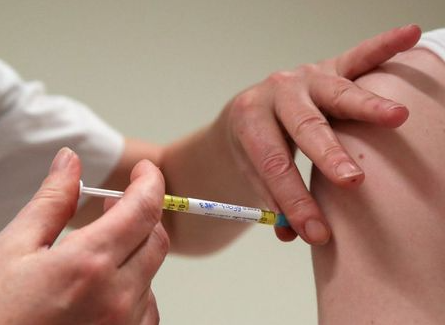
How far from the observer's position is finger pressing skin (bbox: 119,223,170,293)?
0.48 metres

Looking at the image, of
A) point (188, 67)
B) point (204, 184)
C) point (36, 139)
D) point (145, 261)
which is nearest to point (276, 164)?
point (145, 261)

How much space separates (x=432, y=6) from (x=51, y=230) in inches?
65.5

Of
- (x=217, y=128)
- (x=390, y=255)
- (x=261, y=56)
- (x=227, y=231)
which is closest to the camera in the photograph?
(x=390, y=255)

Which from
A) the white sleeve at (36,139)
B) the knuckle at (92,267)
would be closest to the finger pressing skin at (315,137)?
the knuckle at (92,267)

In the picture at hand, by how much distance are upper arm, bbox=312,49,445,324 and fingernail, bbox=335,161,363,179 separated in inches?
1.6

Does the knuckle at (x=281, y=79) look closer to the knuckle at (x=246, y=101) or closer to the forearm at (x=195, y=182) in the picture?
the knuckle at (x=246, y=101)

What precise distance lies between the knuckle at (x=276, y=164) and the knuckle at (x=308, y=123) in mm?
31

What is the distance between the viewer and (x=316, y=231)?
595mm

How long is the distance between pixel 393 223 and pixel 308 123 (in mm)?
146

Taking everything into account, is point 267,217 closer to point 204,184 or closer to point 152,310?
point 152,310

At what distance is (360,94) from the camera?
59cm

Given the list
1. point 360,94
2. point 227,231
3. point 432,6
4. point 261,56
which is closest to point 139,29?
point 261,56

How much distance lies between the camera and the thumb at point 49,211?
451 mm

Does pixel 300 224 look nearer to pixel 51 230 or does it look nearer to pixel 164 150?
pixel 51 230
